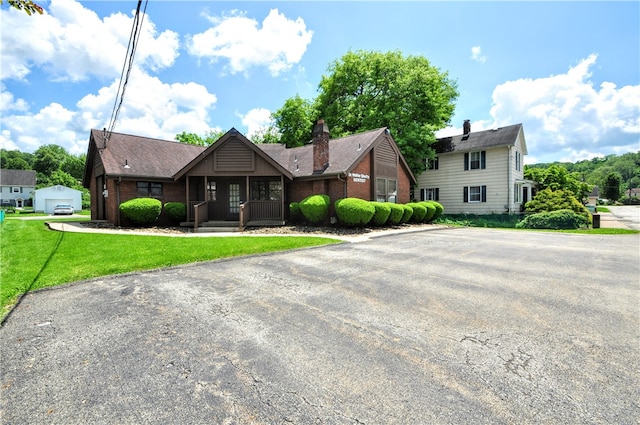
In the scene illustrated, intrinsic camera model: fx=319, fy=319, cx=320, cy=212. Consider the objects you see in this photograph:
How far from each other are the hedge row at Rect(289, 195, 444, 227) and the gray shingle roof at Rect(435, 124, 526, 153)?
31.5 feet

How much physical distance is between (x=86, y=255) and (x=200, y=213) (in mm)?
8163

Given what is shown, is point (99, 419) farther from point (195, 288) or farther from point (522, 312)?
point (522, 312)

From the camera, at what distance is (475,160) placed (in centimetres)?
2541

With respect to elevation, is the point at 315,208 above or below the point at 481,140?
below

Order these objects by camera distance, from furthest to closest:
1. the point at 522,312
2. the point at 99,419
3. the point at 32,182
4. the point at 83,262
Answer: the point at 32,182 → the point at 83,262 → the point at 522,312 → the point at 99,419

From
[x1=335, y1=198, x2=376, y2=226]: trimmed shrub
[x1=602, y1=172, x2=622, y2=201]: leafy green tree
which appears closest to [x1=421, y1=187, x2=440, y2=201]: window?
[x1=335, y1=198, x2=376, y2=226]: trimmed shrub

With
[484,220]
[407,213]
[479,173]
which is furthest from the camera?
[479,173]

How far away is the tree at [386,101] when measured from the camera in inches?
1010

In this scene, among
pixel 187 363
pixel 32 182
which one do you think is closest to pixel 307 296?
pixel 187 363

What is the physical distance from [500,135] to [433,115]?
5.28 metres

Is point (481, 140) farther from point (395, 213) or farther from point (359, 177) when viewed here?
point (359, 177)

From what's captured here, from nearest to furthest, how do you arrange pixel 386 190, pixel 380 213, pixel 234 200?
pixel 380 213
pixel 234 200
pixel 386 190

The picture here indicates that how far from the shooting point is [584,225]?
61.2 feet

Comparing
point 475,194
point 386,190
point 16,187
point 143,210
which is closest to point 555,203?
point 475,194
